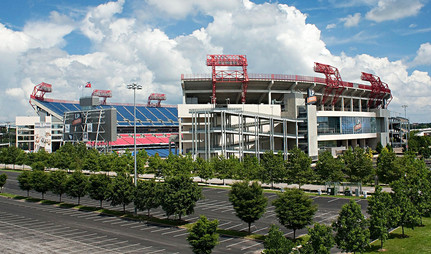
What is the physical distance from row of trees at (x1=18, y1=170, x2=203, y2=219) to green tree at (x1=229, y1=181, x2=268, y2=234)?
4852 millimetres

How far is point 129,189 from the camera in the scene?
37.8 metres

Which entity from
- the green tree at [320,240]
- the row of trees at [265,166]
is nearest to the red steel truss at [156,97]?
the row of trees at [265,166]

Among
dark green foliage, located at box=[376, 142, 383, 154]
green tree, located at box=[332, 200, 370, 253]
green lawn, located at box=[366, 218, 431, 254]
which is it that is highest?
dark green foliage, located at box=[376, 142, 383, 154]

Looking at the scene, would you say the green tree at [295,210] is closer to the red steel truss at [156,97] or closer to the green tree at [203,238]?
the green tree at [203,238]

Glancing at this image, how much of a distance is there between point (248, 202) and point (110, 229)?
13569 millimetres

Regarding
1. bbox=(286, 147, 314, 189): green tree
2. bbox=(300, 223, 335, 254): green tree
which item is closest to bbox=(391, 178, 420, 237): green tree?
bbox=(300, 223, 335, 254): green tree

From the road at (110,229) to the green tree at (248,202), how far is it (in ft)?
6.81

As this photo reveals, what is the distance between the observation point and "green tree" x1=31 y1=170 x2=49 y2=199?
46594 millimetres

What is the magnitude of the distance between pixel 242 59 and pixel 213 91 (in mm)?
10820

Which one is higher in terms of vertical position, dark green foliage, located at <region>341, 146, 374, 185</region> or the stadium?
the stadium

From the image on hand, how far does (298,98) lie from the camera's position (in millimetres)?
87938

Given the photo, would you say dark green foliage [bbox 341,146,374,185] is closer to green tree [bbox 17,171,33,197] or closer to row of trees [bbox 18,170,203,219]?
row of trees [bbox 18,170,203,219]

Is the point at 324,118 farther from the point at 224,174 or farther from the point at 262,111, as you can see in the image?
the point at 224,174

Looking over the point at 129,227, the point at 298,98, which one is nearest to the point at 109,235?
the point at 129,227
